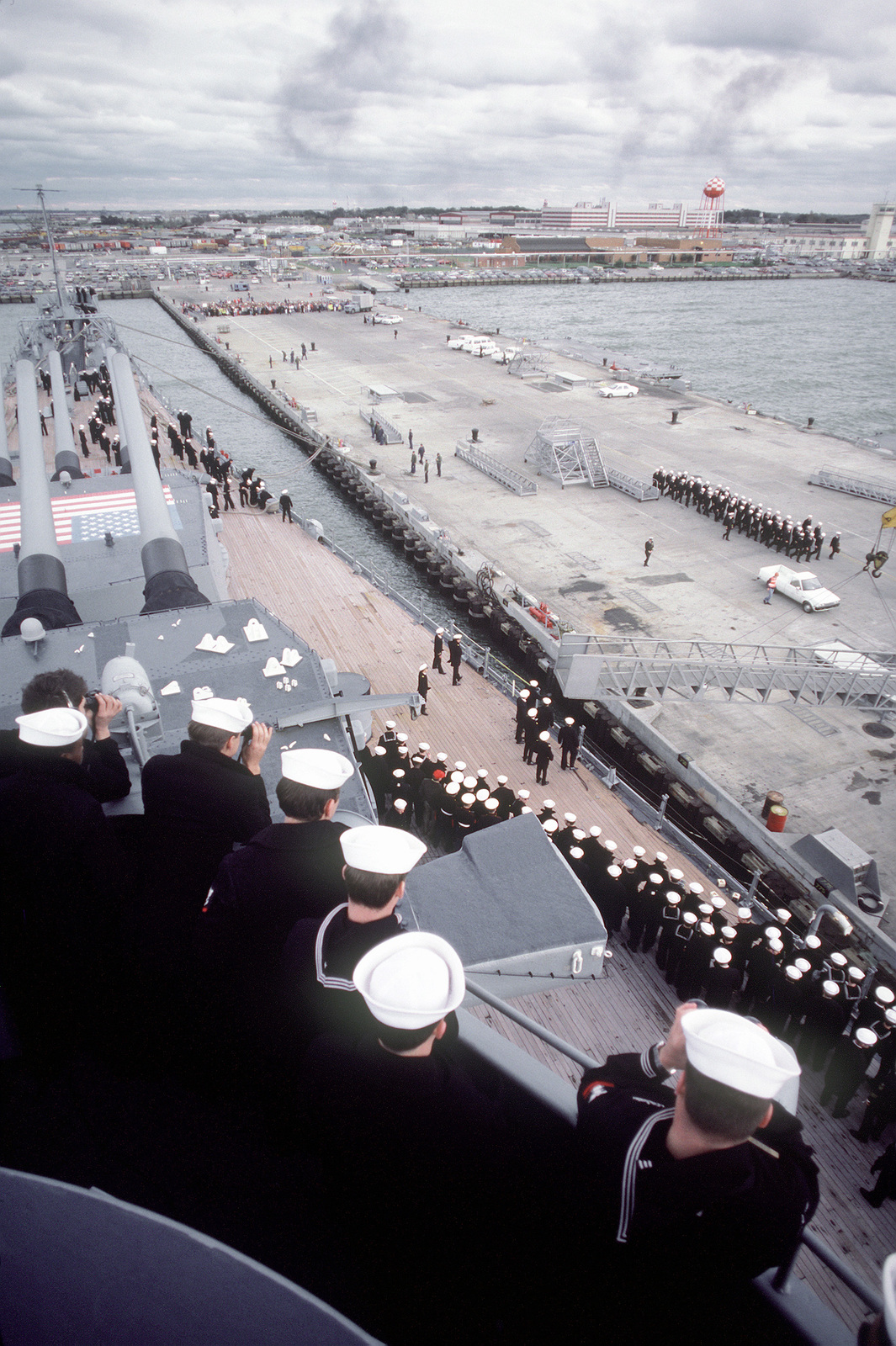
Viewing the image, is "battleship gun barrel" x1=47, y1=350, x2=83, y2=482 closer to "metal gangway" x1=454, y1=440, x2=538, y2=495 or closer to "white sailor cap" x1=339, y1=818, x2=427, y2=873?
"metal gangway" x1=454, y1=440, x2=538, y2=495

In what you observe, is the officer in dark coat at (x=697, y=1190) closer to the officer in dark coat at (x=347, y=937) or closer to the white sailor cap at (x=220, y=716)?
the officer in dark coat at (x=347, y=937)

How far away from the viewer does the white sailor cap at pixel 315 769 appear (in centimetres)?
352

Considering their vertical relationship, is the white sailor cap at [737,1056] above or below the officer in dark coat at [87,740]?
above

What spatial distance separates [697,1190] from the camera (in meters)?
1.97

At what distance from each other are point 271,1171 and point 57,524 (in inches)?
573

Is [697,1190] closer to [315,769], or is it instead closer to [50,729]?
[315,769]

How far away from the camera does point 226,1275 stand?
1875mm

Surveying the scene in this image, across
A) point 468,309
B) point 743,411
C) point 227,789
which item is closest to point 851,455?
point 743,411

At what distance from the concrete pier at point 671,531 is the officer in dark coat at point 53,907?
12360 mm

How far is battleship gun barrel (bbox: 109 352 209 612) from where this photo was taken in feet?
35.0

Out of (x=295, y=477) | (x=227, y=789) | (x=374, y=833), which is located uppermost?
(x=374, y=833)

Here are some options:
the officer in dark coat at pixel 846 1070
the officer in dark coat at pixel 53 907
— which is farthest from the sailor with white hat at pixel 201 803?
the officer in dark coat at pixel 846 1070

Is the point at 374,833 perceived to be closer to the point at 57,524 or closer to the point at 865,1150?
→ the point at 865,1150

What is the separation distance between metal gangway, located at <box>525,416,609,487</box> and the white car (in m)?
10.3
